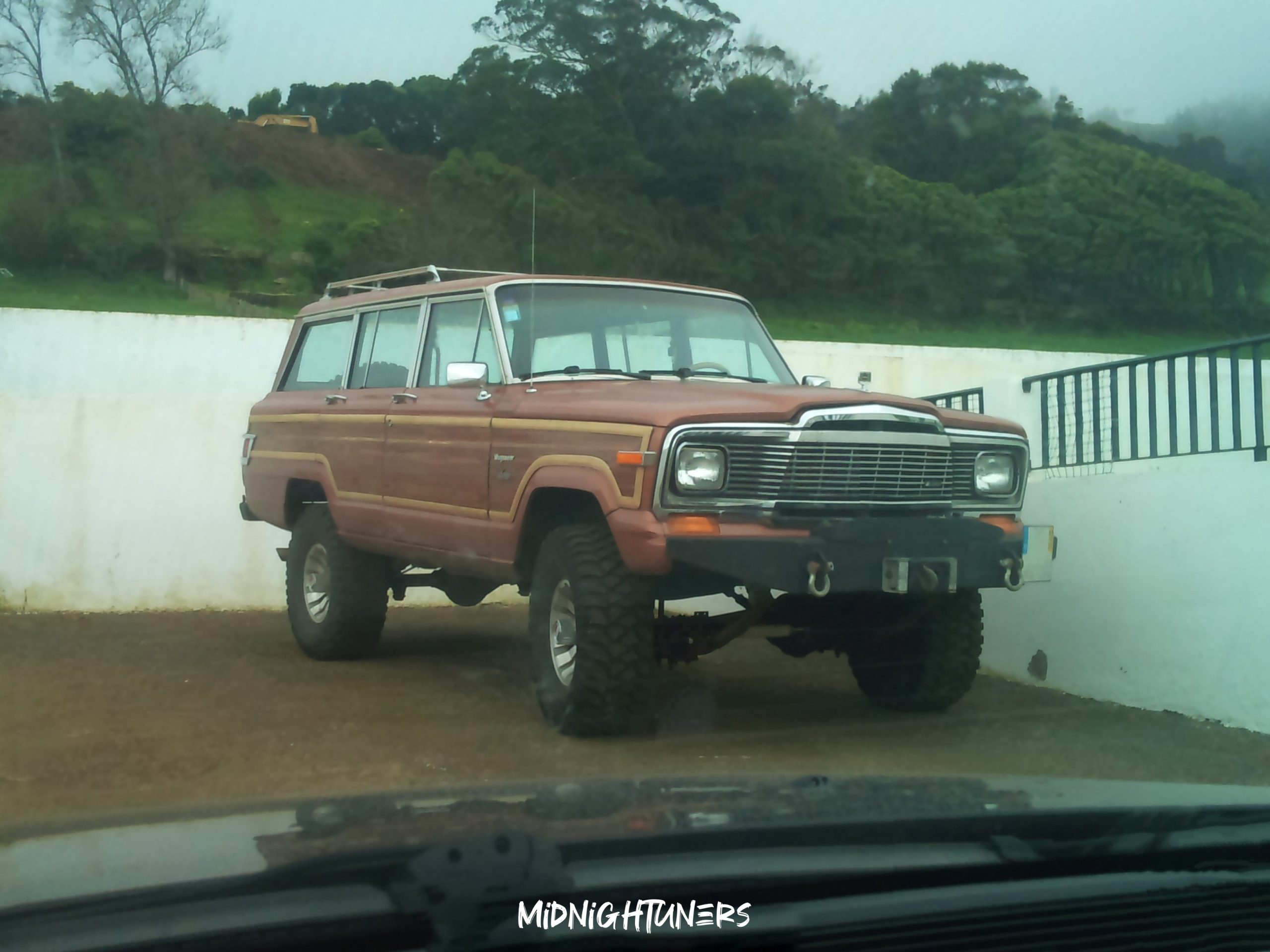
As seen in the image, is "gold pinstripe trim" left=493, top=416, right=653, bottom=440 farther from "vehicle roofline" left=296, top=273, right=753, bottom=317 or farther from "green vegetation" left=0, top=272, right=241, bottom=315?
"green vegetation" left=0, top=272, right=241, bottom=315

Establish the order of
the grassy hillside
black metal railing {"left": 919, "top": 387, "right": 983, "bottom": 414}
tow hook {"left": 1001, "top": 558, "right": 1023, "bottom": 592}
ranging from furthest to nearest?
the grassy hillside < black metal railing {"left": 919, "top": 387, "right": 983, "bottom": 414} < tow hook {"left": 1001, "top": 558, "right": 1023, "bottom": 592}

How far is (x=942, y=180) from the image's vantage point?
24000 millimetres

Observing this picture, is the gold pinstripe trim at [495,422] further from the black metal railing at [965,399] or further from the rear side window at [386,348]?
the black metal railing at [965,399]

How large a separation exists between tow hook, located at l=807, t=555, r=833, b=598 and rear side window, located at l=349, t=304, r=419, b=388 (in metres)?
3.06

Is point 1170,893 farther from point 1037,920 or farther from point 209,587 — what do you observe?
point 209,587

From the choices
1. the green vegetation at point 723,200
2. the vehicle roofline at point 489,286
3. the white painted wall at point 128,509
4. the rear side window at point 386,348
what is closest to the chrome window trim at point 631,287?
the vehicle roofline at point 489,286

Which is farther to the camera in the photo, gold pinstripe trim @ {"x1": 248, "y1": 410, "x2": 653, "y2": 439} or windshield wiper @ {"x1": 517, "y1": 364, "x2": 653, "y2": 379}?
windshield wiper @ {"x1": 517, "y1": 364, "x2": 653, "y2": 379}

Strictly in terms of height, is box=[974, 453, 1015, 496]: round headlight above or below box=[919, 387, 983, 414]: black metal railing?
below

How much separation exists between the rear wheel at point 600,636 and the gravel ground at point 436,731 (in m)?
0.15

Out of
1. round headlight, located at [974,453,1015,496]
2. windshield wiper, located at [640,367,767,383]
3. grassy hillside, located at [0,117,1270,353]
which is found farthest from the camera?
grassy hillside, located at [0,117,1270,353]

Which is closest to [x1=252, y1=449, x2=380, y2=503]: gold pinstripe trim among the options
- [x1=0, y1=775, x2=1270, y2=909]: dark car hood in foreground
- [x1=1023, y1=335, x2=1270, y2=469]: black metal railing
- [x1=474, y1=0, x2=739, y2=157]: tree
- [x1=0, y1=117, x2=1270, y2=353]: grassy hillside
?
[x1=1023, y1=335, x2=1270, y2=469]: black metal railing

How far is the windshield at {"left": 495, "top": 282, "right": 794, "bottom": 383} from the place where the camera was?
20.5 feet

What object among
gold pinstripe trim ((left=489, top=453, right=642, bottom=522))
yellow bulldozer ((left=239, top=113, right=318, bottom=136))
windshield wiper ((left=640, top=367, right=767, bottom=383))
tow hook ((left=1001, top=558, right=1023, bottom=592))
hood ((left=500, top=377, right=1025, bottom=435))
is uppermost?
yellow bulldozer ((left=239, top=113, right=318, bottom=136))

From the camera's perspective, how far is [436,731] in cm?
582
